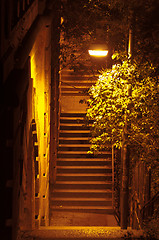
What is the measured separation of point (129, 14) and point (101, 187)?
6.99m

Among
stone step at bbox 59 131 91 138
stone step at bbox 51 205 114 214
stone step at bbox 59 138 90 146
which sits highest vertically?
stone step at bbox 59 131 91 138

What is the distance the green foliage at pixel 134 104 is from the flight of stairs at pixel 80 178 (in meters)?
3.41

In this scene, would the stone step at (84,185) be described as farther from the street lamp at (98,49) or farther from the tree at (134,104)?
the street lamp at (98,49)

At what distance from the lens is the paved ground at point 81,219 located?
11727 millimetres

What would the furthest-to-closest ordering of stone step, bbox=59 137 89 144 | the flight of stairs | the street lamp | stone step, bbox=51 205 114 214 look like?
stone step, bbox=59 137 89 144 < the flight of stairs < stone step, bbox=51 205 114 214 < the street lamp

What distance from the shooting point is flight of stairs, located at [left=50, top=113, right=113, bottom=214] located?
12805 mm

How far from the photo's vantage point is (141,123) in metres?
8.40

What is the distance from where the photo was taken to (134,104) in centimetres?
847

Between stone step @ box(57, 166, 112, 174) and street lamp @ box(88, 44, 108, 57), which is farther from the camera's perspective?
stone step @ box(57, 166, 112, 174)

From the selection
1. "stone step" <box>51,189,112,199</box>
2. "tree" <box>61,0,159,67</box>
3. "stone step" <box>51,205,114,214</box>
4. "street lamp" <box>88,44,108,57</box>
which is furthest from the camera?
"stone step" <box>51,189,112,199</box>

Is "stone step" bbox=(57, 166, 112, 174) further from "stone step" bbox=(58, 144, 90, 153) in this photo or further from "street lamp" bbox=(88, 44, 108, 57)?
"street lamp" bbox=(88, 44, 108, 57)

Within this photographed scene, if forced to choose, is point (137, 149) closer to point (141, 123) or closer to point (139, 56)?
point (141, 123)

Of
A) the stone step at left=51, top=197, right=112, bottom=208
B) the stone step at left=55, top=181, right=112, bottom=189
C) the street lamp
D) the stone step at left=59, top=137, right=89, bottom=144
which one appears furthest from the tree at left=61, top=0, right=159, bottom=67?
the stone step at left=51, top=197, right=112, bottom=208

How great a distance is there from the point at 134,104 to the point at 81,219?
5.20 m
